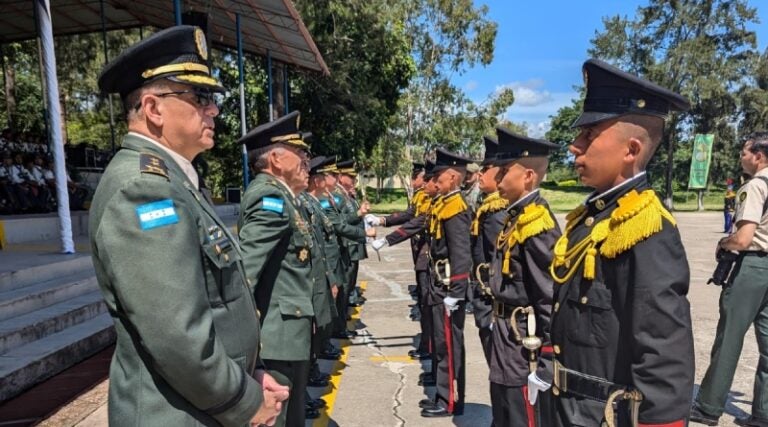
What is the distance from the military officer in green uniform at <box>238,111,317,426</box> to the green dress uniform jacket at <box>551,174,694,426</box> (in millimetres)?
1623

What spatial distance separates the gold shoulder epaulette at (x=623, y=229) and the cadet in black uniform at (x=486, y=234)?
1.52 metres

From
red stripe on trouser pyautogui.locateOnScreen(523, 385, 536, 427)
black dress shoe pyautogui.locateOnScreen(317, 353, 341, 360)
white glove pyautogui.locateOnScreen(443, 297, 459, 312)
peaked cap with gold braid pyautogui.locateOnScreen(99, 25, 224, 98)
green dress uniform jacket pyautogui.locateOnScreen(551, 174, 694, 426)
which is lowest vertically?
black dress shoe pyautogui.locateOnScreen(317, 353, 341, 360)

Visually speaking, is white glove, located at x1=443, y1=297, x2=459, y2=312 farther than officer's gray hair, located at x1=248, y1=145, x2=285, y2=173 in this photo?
Yes

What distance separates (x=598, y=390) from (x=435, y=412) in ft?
8.62

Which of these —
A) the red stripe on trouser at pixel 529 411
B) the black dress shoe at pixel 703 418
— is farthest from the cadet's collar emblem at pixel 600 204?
the black dress shoe at pixel 703 418

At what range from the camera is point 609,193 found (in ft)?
6.56

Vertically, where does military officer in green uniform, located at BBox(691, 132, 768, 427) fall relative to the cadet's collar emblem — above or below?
below

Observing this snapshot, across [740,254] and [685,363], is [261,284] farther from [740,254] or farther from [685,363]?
[740,254]

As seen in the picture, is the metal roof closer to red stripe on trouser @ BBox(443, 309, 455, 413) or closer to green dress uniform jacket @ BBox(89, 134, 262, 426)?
red stripe on trouser @ BBox(443, 309, 455, 413)

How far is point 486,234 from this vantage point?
401 cm

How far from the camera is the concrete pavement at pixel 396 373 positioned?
4.30 meters

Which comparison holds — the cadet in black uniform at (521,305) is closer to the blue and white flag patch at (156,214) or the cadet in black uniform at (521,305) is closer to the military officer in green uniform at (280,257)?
the military officer in green uniform at (280,257)

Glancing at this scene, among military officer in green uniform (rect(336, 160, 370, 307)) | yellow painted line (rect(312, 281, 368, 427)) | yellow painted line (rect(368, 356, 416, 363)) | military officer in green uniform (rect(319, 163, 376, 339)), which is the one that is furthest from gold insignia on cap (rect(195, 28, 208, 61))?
military officer in green uniform (rect(336, 160, 370, 307))

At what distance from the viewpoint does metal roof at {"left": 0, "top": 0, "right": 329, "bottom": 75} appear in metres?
10.7
